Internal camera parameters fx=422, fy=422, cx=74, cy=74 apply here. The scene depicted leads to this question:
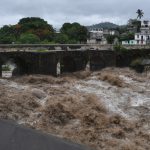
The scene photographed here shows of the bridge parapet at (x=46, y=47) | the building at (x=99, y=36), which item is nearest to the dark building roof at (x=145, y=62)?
the bridge parapet at (x=46, y=47)

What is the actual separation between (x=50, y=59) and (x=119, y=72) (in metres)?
4.86

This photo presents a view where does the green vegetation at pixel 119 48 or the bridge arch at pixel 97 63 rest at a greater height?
the green vegetation at pixel 119 48

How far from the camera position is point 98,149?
33.7ft

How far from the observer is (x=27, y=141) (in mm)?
8961

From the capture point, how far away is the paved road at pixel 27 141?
870 cm

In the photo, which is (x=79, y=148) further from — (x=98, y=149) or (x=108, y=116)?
(x=108, y=116)

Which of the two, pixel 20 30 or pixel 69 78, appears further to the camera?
pixel 20 30

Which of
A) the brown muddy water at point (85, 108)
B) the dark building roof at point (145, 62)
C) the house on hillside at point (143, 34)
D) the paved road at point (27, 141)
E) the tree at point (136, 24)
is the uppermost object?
the tree at point (136, 24)

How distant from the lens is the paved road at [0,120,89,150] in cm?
870

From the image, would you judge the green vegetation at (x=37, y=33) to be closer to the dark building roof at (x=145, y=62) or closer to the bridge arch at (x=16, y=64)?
the dark building roof at (x=145, y=62)

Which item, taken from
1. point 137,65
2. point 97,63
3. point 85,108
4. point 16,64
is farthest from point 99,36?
point 85,108

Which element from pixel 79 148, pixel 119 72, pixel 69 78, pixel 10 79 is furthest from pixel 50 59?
pixel 79 148

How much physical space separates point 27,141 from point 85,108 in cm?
570

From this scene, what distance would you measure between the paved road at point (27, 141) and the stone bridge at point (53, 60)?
11498 millimetres
